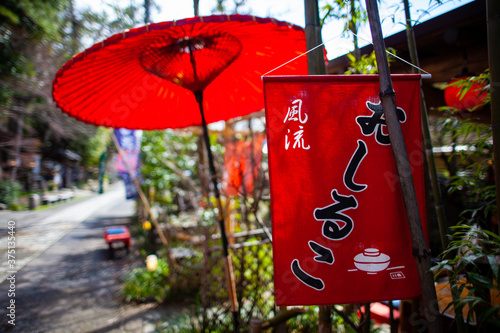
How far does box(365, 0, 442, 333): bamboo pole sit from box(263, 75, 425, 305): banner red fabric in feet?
0.54

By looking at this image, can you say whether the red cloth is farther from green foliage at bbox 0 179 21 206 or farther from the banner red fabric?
green foliage at bbox 0 179 21 206

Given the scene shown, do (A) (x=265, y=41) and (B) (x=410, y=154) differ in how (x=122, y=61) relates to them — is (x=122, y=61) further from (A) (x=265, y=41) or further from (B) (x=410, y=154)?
(B) (x=410, y=154)

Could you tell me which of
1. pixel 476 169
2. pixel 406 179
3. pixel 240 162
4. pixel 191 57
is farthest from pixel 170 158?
pixel 406 179

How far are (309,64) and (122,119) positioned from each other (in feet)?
6.40

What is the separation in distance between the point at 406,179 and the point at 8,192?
20043mm

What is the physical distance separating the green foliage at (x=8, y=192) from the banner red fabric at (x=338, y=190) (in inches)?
750

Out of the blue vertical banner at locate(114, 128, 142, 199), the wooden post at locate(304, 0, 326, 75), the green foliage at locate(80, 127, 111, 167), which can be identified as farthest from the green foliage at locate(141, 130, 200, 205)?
the green foliage at locate(80, 127, 111, 167)

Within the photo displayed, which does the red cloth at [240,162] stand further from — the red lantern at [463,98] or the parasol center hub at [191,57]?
the parasol center hub at [191,57]

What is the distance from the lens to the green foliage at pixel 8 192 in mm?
15585

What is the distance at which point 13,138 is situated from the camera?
637 inches

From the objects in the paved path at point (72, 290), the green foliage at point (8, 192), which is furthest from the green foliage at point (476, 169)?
the green foliage at point (8, 192)

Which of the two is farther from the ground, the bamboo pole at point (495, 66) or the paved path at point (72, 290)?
the bamboo pole at point (495, 66)

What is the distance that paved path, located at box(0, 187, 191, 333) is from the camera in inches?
185

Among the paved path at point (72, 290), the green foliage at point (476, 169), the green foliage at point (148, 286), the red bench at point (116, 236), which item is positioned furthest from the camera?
the red bench at point (116, 236)
